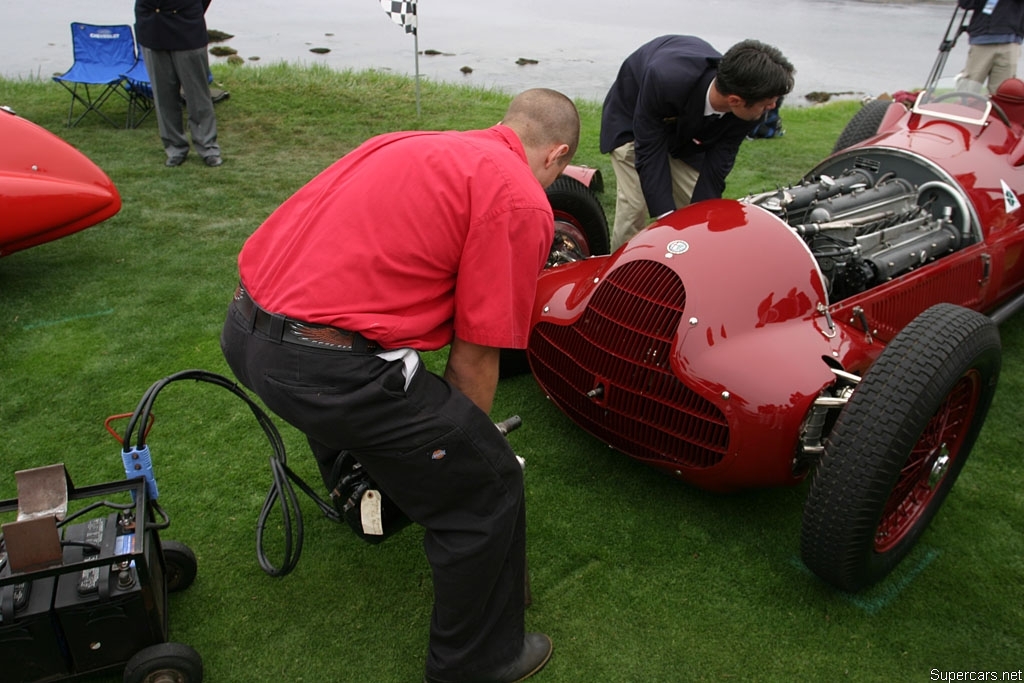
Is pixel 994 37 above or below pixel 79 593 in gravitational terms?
above

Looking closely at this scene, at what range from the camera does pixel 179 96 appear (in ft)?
20.9

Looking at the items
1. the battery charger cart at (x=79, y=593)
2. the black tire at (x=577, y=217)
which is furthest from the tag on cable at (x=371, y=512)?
the black tire at (x=577, y=217)

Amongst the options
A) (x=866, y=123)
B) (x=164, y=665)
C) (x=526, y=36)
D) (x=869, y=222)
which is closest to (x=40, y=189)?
(x=164, y=665)

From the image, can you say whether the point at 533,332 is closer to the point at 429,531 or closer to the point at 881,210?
the point at 429,531

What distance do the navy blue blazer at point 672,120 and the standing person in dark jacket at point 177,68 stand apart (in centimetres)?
365

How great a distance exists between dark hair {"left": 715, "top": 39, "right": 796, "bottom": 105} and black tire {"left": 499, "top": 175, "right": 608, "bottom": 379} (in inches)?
34.2

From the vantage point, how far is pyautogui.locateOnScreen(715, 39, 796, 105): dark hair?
334 cm

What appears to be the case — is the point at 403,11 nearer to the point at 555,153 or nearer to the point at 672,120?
the point at 672,120

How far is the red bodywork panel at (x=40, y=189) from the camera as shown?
4.01 m

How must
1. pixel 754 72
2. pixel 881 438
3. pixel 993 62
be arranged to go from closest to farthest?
pixel 881 438 < pixel 754 72 < pixel 993 62

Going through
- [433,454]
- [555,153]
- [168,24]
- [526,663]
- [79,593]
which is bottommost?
[526,663]

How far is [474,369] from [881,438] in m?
1.18

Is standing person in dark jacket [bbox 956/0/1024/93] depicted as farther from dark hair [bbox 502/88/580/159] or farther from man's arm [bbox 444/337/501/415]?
man's arm [bbox 444/337/501/415]

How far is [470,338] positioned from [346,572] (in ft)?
3.81
